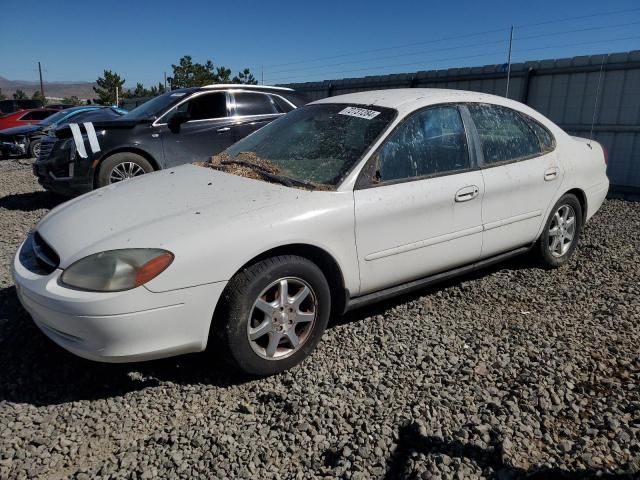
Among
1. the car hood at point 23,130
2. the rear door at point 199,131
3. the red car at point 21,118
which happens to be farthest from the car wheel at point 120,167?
the red car at point 21,118

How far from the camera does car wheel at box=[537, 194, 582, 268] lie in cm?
437

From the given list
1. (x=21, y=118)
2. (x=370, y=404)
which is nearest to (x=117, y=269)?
(x=370, y=404)

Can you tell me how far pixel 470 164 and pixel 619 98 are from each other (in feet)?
21.8

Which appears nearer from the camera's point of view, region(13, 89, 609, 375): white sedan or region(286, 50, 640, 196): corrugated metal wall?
region(13, 89, 609, 375): white sedan

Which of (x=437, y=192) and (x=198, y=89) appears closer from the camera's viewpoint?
(x=437, y=192)

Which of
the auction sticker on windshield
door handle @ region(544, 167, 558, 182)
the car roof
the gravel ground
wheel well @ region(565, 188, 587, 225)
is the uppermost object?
the car roof

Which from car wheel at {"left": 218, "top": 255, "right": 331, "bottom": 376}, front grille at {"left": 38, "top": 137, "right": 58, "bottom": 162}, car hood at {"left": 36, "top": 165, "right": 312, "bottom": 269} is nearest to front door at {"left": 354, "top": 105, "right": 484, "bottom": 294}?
car wheel at {"left": 218, "top": 255, "right": 331, "bottom": 376}

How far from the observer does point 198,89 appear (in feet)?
24.1

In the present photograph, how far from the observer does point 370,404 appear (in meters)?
2.61

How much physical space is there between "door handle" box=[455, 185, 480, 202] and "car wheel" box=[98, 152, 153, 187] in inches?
182

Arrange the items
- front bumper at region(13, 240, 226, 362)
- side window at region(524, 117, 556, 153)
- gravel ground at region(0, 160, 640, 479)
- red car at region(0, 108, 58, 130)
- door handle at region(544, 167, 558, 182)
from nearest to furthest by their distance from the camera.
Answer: gravel ground at region(0, 160, 640, 479) → front bumper at region(13, 240, 226, 362) → door handle at region(544, 167, 558, 182) → side window at region(524, 117, 556, 153) → red car at region(0, 108, 58, 130)

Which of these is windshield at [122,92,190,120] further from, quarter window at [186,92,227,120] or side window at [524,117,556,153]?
side window at [524,117,556,153]

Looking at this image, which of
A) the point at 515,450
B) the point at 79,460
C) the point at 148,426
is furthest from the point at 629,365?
the point at 79,460

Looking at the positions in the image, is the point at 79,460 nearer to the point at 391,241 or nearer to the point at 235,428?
the point at 235,428
